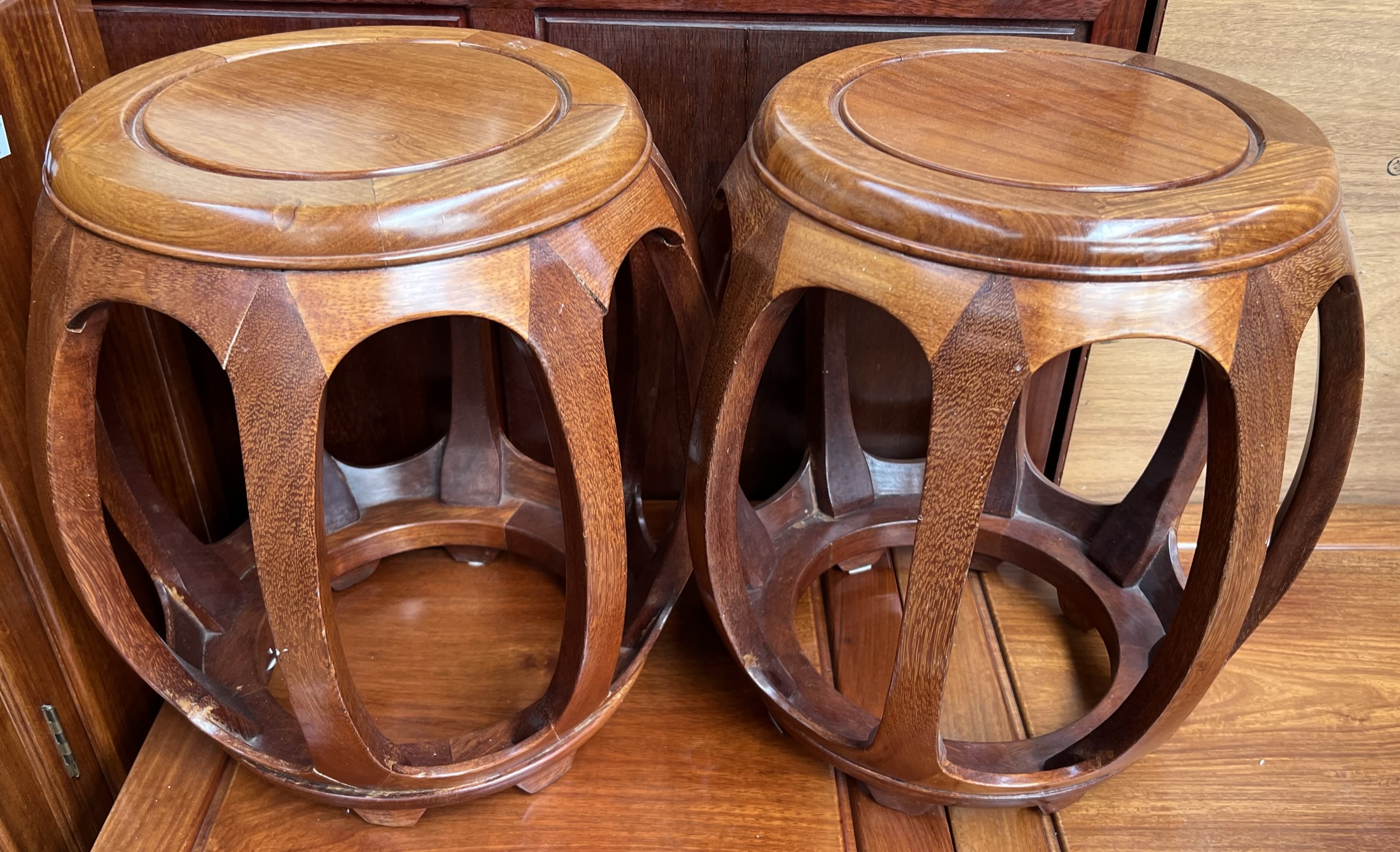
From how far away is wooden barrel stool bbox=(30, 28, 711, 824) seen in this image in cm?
55

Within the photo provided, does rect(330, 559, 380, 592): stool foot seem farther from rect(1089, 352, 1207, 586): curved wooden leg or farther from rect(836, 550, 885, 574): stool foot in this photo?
rect(1089, 352, 1207, 586): curved wooden leg

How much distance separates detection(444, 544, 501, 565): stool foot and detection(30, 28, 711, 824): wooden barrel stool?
202 mm

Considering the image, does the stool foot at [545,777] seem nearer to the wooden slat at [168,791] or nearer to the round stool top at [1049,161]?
the wooden slat at [168,791]

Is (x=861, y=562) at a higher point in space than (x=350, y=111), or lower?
lower

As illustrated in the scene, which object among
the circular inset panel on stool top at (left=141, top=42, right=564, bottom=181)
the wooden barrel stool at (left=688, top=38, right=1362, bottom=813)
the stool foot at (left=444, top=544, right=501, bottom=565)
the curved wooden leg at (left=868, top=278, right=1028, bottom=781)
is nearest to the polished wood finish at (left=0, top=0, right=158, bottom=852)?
the circular inset panel on stool top at (left=141, top=42, right=564, bottom=181)

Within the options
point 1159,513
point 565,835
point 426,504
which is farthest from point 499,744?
point 1159,513

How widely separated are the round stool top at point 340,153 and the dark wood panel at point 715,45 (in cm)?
12

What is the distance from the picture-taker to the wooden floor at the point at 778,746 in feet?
2.53

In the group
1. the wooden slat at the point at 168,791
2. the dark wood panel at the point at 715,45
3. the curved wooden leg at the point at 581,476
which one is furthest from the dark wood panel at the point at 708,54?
the wooden slat at the point at 168,791

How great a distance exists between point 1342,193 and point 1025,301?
0.35 meters

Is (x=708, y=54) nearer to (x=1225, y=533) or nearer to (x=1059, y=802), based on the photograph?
(x=1225, y=533)

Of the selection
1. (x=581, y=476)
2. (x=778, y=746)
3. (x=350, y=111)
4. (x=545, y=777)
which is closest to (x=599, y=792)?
(x=545, y=777)

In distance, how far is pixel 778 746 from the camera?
834 millimetres

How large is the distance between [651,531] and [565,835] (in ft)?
1.13
